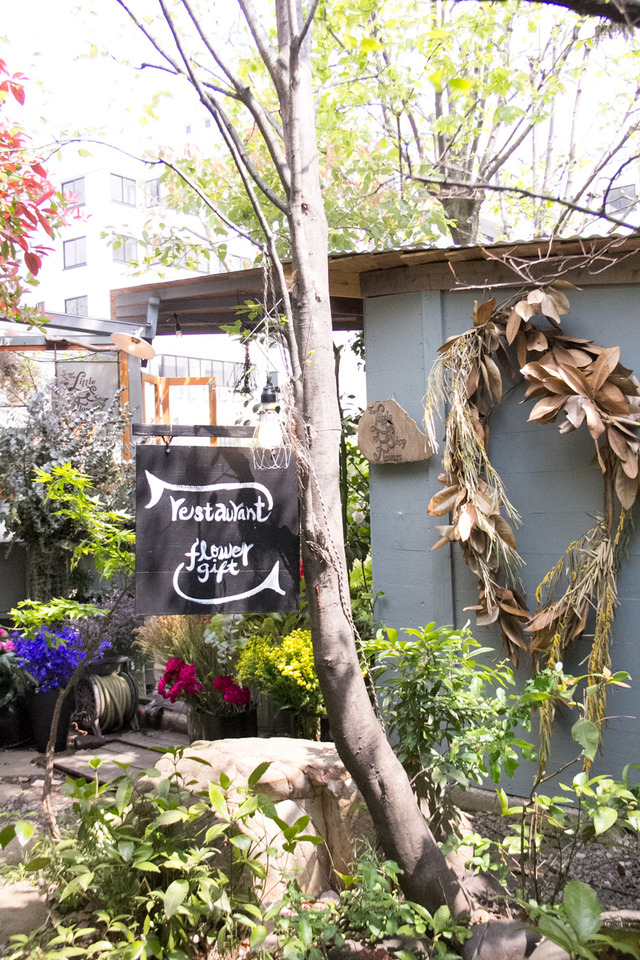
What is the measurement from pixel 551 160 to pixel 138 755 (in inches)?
351

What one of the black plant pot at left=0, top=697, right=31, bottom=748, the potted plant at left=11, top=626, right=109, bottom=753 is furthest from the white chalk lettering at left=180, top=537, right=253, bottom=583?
the black plant pot at left=0, top=697, right=31, bottom=748

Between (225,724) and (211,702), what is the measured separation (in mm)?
208

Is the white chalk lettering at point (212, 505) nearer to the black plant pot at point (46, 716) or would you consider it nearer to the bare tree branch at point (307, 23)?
the bare tree branch at point (307, 23)

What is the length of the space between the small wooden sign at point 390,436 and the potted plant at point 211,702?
5.64 feet

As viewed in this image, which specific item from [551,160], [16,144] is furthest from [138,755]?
[551,160]

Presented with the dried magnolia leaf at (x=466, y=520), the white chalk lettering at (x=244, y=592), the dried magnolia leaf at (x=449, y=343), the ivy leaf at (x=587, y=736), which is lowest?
the ivy leaf at (x=587, y=736)

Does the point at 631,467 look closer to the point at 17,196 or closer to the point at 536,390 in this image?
the point at 536,390

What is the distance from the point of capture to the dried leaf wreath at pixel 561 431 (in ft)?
11.3

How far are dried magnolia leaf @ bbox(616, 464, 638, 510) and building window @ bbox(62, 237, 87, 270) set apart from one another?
21.9m

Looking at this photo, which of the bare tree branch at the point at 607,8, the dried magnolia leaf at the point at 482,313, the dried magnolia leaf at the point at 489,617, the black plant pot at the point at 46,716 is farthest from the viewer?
the black plant pot at the point at 46,716

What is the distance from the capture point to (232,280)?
190 inches

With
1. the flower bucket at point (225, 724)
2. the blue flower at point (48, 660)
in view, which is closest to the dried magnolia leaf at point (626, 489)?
the flower bucket at point (225, 724)

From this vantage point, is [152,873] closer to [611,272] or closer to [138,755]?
[138,755]

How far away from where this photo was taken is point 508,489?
389 centimetres
